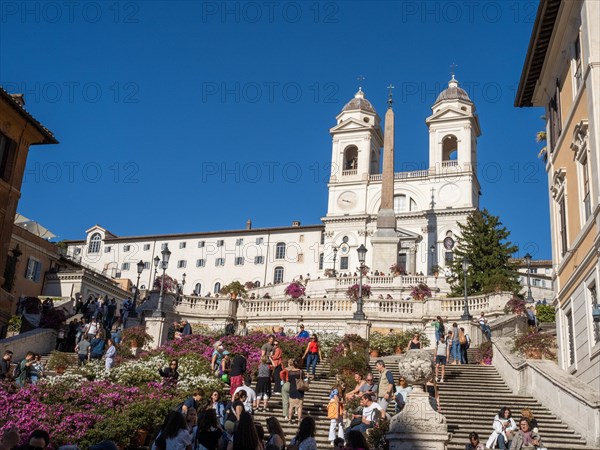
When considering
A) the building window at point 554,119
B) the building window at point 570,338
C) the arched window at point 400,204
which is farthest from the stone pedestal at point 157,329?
the arched window at point 400,204

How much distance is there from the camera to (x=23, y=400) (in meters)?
16.9

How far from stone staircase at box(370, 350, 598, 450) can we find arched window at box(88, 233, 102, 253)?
7583cm

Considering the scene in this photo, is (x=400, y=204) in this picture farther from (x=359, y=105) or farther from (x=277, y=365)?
(x=277, y=365)

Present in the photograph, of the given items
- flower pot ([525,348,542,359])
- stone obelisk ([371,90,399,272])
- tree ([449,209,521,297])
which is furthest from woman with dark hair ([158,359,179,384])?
stone obelisk ([371,90,399,272])

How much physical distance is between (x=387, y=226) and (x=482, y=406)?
51001 millimetres

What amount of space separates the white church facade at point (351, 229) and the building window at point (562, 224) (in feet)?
153

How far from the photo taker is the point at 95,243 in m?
93.9

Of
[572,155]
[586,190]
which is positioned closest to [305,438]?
[586,190]

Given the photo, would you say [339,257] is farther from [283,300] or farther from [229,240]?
[283,300]

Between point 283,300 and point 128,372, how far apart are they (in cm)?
1533

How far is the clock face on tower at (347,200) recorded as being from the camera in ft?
268

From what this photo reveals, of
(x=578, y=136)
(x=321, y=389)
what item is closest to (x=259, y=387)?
(x=321, y=389)

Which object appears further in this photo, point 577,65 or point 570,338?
point 570,338

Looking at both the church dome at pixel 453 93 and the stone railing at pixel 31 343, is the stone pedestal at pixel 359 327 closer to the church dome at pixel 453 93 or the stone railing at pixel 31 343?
the stone railing at pixel 31 343
